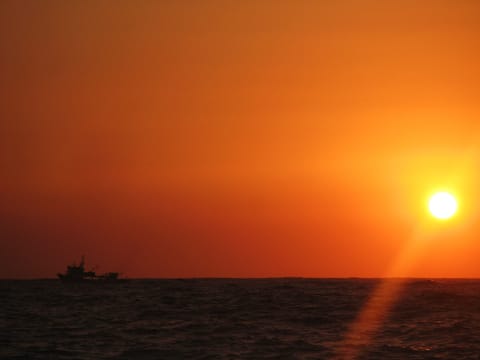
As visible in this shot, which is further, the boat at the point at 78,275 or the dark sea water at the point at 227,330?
the boat at the point at 78,275

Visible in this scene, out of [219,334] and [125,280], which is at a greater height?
[125,280]

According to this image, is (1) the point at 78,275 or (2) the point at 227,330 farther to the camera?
(1) the point at 78,275

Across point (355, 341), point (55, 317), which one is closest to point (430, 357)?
point (355, 341)

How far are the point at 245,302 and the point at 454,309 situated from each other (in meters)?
19.7

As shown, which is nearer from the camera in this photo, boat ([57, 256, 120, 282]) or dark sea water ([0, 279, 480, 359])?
dark sea water ([0, 279, 480, 359])

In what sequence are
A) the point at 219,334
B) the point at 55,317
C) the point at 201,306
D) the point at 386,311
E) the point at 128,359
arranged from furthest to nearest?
the point at 201,306 < the point at 386,311 < the point at 55,317 < the point at 219,334 < the point at 128,359

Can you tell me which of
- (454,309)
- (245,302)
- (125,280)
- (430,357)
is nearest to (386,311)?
(454,309)

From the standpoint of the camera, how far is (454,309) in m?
63.6

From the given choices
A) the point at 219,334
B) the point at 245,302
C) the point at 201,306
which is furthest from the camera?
the point at 245,302

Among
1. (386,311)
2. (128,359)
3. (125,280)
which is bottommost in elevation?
(128,359)

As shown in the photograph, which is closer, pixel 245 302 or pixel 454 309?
pixel 454 309

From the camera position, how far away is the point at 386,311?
62.3 meters

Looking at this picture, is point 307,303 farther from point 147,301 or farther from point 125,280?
point 125,280

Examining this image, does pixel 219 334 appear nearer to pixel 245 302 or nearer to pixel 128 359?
pixel 128 359
